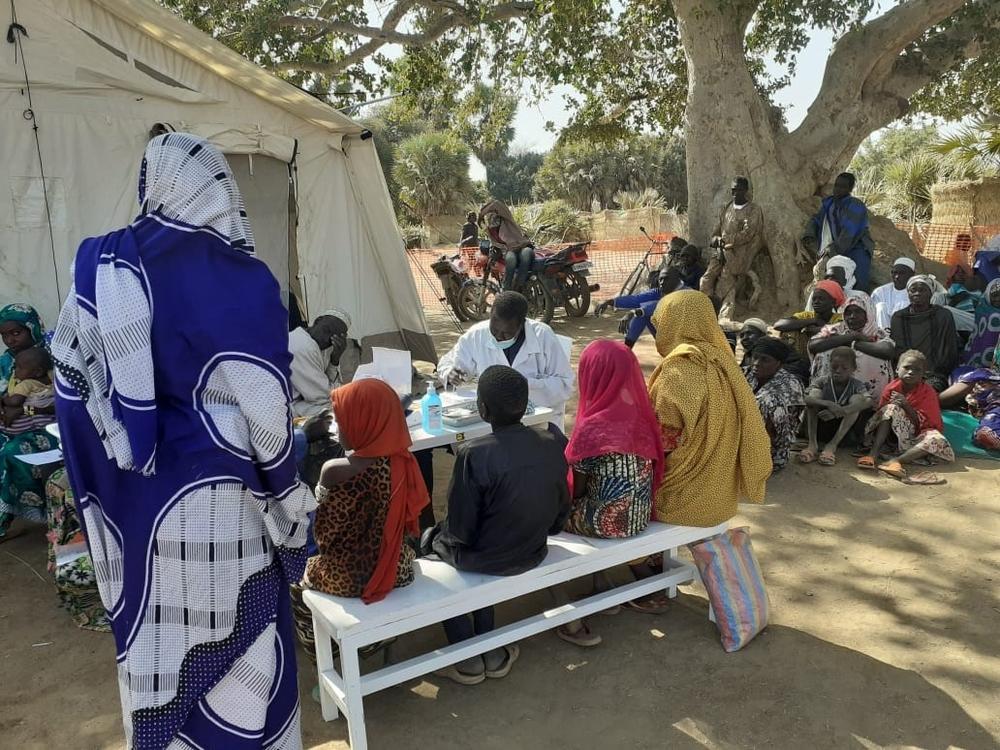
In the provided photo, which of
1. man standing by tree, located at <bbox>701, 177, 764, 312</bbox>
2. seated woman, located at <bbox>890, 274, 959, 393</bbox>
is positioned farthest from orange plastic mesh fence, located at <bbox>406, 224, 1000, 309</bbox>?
seated woman, located at <bbox>890, 274, 959, 393</bbox>

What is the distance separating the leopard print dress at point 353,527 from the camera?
2.63m

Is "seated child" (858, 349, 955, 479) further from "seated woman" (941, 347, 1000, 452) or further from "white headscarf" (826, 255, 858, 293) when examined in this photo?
"white headscarf" (826, 255, 858, 293)

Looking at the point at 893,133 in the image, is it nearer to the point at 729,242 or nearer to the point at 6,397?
the point at 729,242

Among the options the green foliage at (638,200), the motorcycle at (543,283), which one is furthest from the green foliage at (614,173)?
the motorcycle at (543,283)

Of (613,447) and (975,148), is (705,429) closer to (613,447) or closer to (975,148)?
(613,447)

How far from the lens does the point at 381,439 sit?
104 inches

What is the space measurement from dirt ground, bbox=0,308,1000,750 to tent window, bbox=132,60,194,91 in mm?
3572

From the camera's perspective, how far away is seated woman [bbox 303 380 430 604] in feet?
8.59

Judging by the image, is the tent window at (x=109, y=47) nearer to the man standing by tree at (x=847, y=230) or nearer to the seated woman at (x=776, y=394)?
the seated woman at (x=776, y=394)

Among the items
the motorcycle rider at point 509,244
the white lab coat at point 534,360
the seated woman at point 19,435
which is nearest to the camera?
the seated woman at point 19,435

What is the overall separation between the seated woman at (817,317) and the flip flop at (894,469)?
1228 mm

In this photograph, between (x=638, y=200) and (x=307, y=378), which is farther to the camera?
(x=638, y=200)

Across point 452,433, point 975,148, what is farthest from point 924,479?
point 975,148

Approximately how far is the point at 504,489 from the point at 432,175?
27.2m
